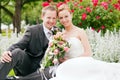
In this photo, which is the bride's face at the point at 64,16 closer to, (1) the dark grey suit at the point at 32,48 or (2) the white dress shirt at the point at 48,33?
(2) the white dress shirt at the point at 48,33

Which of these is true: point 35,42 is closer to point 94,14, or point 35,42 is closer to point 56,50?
point 56,50

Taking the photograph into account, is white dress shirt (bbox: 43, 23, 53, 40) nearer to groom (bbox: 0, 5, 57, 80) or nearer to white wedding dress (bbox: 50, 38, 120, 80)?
groom (bbox: 0, 5, 57, 80)

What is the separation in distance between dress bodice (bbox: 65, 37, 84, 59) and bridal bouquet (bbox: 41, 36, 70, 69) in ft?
0.61

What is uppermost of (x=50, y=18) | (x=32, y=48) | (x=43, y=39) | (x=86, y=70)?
(x=50, y=18)

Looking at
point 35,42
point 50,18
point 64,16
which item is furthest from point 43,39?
point 64,16

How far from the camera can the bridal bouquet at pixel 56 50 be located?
536cm

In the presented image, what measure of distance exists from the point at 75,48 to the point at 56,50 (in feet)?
1.44

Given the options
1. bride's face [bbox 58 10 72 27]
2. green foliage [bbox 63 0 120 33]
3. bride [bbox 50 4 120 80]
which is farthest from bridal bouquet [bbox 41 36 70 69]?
green foliage [bbox 63 0 120 33]

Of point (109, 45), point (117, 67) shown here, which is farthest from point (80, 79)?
point (109, 45)

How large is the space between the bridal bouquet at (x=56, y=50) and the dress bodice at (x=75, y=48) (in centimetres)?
18

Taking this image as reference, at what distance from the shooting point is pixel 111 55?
7879 mm

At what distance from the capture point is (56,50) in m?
5.34

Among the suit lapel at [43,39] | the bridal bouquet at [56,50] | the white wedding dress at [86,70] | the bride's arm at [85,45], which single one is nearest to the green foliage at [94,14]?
the suit lapel at [43,39]

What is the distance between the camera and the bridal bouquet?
17.6ft
